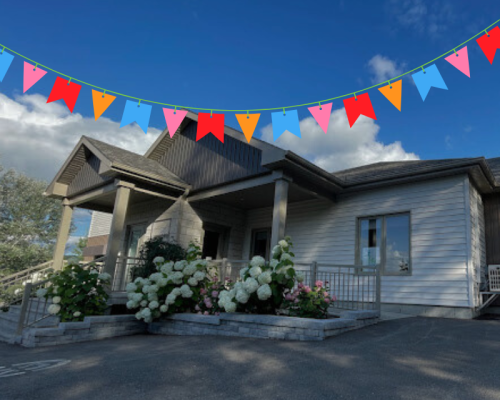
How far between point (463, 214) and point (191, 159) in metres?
6.60

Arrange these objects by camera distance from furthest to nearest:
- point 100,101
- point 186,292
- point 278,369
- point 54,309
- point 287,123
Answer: point 287,123 < point 100,101 < point 186,292 < point 54,309 < point 278,369

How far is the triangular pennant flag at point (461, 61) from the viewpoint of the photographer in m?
5.24

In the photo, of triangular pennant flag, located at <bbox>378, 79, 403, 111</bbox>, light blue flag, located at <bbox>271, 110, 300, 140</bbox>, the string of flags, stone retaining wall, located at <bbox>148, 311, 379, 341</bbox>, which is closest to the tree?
the string of flags

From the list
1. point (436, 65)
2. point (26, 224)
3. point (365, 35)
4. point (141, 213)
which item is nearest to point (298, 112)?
point (436, 65)

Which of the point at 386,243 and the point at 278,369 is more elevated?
the point at 386,243

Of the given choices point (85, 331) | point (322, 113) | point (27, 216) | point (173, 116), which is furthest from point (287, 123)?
point (27, 216)

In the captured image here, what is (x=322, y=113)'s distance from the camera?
6.69m

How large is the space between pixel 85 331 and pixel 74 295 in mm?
717

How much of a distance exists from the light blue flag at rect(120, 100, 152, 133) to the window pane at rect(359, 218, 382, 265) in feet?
17.9

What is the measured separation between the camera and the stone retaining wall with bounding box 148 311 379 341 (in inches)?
187

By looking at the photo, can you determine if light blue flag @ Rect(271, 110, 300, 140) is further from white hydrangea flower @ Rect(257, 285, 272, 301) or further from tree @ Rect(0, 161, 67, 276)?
tree @ Rect(0, 161, 67, 276)

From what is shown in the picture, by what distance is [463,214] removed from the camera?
277 inches

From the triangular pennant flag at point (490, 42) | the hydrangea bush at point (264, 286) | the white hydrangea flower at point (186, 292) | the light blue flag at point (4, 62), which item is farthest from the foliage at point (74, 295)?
the triangular pennant flag at point (490, 42)

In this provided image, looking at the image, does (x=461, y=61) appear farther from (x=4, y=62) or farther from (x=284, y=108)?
(x=4, y=62)
